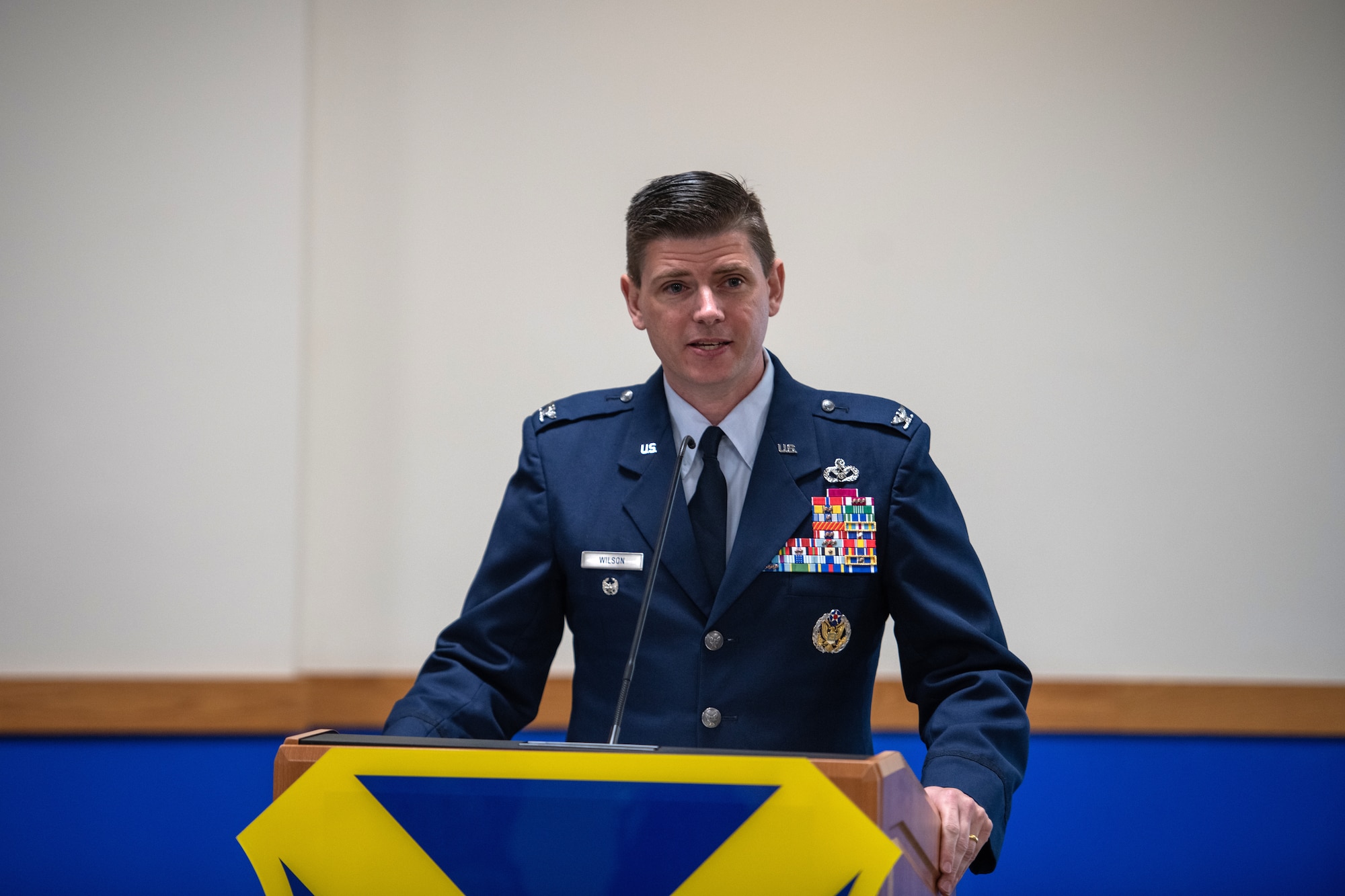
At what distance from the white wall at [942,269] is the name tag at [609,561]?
109cm

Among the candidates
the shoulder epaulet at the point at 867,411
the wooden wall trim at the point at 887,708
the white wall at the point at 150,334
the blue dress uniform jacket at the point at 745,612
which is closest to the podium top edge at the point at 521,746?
the blue dress uniform jacket at the point at 745,612

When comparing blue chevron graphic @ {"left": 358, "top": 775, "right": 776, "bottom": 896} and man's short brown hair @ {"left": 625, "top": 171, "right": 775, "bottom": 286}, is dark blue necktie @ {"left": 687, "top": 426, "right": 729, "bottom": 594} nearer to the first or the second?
man's short brown hair @ {"left": 625, "top": 171, "right": 775, "bottom": 286}

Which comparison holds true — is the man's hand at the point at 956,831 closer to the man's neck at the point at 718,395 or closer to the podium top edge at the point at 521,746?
the podium top edge at the point at 521,746

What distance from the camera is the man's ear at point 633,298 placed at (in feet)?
5.08

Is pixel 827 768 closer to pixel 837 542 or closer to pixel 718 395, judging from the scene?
A: pixel 837 542

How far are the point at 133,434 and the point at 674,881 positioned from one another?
2.10m

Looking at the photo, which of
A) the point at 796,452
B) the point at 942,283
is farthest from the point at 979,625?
the point at 942,283

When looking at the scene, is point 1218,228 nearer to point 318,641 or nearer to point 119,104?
point 318,641

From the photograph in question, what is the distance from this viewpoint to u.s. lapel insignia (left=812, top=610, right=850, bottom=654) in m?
1.42

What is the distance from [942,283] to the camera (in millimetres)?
2535

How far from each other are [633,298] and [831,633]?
55 cm

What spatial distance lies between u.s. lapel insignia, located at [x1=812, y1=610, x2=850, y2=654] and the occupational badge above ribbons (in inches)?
2.4

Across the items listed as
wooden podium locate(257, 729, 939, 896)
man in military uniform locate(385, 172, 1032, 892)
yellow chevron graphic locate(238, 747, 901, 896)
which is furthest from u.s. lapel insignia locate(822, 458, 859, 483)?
yellow chevron graphic locate(238, 747, 901, 896)

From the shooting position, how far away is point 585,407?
65.5 inches
